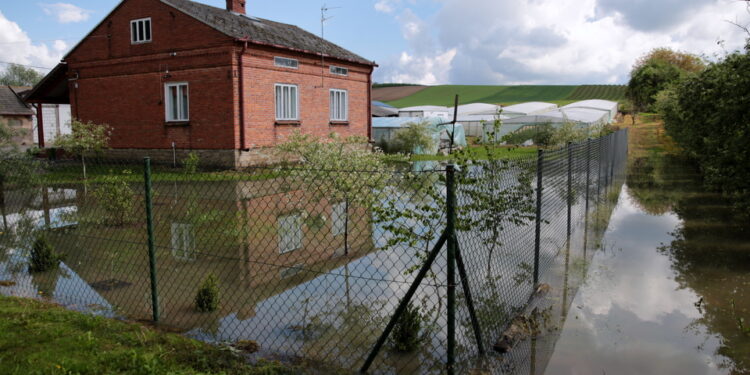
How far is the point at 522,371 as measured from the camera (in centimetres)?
414

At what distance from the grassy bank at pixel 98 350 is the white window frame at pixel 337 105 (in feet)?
63.8

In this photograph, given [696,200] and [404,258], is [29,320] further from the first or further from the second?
[696,200]

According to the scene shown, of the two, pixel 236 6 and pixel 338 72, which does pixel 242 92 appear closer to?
pixel 338 72

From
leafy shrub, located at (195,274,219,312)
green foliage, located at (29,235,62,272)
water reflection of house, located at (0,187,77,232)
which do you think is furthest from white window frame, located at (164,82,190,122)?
leafy shrub, located at (195,274,219,312)

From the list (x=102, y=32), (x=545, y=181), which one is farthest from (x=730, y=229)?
(x=102, y=32)

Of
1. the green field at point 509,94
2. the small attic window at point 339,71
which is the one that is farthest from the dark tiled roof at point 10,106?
the green field at point 509,94

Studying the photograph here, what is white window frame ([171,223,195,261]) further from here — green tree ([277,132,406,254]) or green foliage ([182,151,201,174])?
green foliage ([182,151,201,174])

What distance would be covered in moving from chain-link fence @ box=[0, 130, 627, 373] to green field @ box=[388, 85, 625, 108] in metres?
68.8

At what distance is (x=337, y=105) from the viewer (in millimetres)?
24422

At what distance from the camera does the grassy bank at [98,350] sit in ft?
12.5

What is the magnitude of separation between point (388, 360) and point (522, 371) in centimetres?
104

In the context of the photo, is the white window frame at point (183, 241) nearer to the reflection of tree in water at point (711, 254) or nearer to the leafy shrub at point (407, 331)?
the leafy shrub at point (407, 331)

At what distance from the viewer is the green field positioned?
77125mm

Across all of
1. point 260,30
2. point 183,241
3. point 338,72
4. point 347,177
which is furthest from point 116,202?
point 338,72
